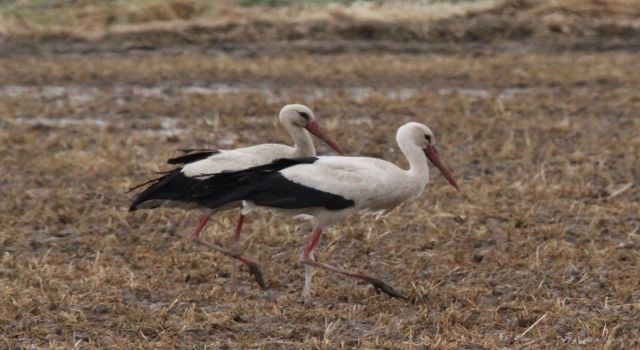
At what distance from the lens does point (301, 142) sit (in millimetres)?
7457

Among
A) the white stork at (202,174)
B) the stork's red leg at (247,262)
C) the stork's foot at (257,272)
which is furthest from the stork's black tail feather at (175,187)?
the stork's foot at (257,272)

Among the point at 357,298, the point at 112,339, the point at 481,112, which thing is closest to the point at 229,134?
the point at 481,112

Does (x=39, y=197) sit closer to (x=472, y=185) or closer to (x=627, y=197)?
(x=472, y=185)

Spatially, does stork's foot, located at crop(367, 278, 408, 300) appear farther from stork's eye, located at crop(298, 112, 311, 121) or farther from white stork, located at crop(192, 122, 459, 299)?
stork's eye, located at crop(298, 112, 311, 121)

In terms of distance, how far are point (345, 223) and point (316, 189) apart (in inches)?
70.2

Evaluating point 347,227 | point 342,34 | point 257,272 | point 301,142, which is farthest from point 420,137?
point 342,34

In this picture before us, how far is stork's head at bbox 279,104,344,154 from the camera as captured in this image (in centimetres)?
755

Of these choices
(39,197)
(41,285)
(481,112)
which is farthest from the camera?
(481,112)

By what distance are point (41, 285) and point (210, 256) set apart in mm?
1145

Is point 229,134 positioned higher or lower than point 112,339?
lower

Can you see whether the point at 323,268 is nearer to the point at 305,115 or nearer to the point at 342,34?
the point at 305,115

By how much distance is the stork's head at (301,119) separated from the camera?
24.8ft

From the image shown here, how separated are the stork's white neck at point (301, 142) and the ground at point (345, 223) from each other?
601 mm

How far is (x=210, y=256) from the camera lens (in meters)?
7.46
